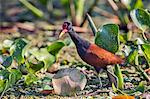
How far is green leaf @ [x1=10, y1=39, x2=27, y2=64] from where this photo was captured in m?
1.96

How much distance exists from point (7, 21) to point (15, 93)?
1.30 meters

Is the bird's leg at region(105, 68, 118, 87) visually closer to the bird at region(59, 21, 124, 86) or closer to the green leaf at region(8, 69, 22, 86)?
the bird at region(59, 21, 124, 86)

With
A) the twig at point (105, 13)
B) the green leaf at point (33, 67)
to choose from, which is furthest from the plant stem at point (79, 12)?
the green leaf at point (33, 67)

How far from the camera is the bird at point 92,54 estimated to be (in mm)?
1801

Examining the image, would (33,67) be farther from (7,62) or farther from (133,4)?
(133,4)

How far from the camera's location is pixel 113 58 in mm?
1817

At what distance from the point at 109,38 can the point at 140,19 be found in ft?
0.59

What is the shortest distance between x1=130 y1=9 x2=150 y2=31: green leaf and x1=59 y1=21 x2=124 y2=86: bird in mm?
185

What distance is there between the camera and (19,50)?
1971 mm

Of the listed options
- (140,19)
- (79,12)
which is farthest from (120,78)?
(79,12)

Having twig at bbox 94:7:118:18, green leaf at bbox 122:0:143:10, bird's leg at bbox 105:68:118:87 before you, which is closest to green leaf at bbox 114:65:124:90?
bird's leg at bbox 105:68:118:87

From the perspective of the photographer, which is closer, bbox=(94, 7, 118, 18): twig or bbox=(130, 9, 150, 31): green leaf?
bbox=(130, 9, 150, 31): green leaf

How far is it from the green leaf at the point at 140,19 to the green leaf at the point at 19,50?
1.39ft

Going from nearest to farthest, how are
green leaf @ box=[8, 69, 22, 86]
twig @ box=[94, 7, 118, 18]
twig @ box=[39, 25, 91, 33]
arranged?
green leaf @ box=[8, 69, 22, 86] → twig @ box=[39, 25, 91, 33] → twig @ box=[94, 7, 118, 18]
